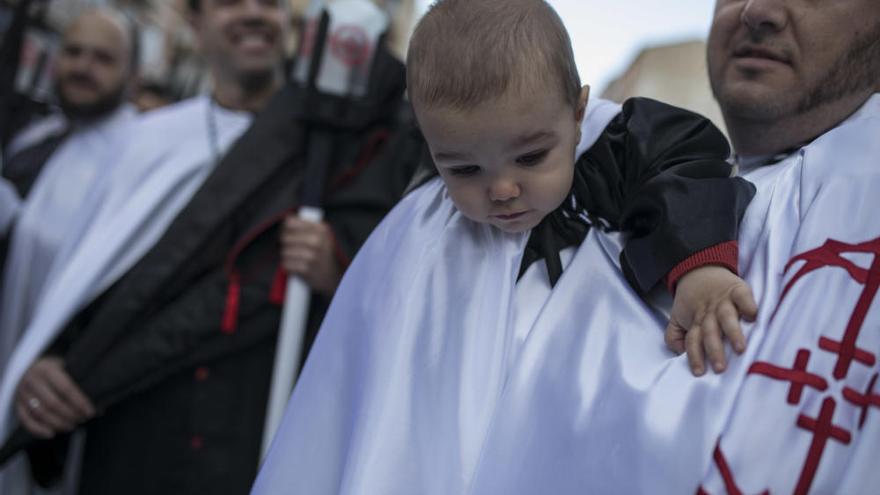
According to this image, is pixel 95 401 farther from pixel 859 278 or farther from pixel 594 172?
pixel 859 278

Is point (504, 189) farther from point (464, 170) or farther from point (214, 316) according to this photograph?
point (214, 316)

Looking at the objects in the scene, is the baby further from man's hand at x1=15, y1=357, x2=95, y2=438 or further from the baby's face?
man's hand at x1=15, y1=357, x2=95, y2=438

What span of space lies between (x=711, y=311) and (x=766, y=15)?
0.57m

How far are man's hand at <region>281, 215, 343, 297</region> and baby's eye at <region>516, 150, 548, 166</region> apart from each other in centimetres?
90

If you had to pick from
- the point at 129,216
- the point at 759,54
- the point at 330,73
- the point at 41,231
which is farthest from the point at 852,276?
the point at 41,231

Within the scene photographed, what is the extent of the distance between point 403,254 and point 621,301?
352 millimetres

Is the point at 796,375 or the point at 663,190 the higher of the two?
the point at 663,190

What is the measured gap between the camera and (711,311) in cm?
104

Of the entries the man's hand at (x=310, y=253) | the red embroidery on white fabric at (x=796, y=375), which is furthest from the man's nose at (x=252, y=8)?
the red embroidery on white fabric at (x=796, y=375)

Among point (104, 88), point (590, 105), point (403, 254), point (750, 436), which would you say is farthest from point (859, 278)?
point (104, 88)

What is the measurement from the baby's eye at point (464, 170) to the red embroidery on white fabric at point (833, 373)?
18.2 inches

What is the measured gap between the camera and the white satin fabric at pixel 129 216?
2.00 metres

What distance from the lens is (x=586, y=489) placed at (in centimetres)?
104

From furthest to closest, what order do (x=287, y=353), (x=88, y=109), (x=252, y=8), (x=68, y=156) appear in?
(x=88, y=109), (x=68, y=156), (x=252, y=8), (x=287, y=353)
